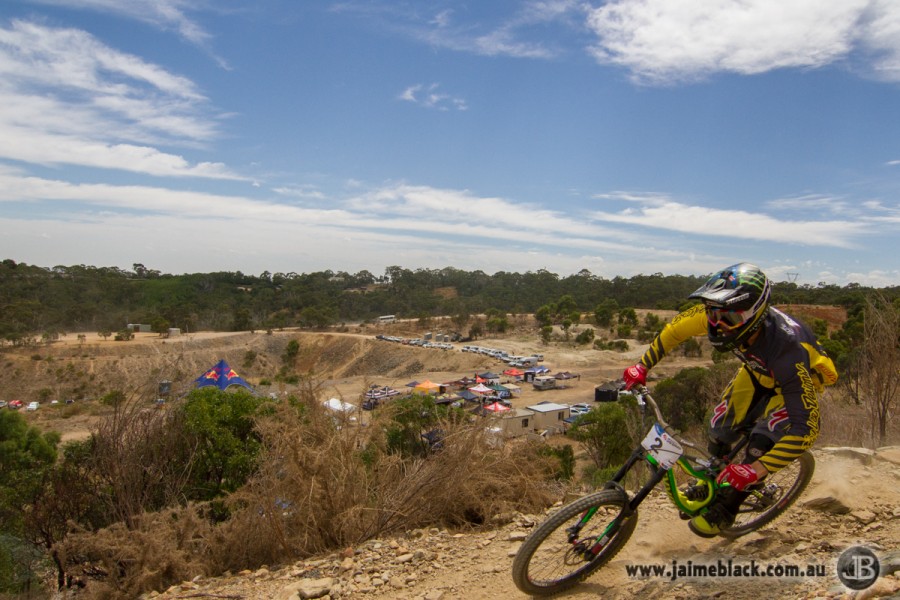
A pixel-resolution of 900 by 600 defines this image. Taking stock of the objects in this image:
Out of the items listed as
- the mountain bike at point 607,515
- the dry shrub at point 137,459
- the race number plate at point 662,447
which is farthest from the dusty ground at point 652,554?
the race number plate at point 662,447

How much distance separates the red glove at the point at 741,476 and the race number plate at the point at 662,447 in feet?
0.96

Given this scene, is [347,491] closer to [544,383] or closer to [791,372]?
[791,372]

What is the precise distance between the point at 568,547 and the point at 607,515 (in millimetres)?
331

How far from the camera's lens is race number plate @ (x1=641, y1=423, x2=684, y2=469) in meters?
3.08

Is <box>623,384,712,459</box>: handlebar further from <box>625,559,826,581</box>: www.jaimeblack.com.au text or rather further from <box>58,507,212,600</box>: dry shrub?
<box>58,507,212,600</box>: dry shrub

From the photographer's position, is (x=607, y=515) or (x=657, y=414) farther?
(x=607, y=515)

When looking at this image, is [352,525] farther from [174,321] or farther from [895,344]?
[174,321]

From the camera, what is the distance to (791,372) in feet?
9.55

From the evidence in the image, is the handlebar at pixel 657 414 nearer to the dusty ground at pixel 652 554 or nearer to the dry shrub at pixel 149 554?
the dusty ground at pixel 652 554

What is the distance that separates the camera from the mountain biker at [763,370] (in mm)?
2847

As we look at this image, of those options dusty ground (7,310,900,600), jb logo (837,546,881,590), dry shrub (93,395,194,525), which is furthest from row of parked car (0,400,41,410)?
jb logo (837,546,881,590)

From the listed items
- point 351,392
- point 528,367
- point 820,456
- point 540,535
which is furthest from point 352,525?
point 528,367

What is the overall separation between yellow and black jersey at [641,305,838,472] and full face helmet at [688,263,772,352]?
0.43 feet

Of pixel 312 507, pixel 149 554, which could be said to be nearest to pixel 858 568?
pixel 312 507
